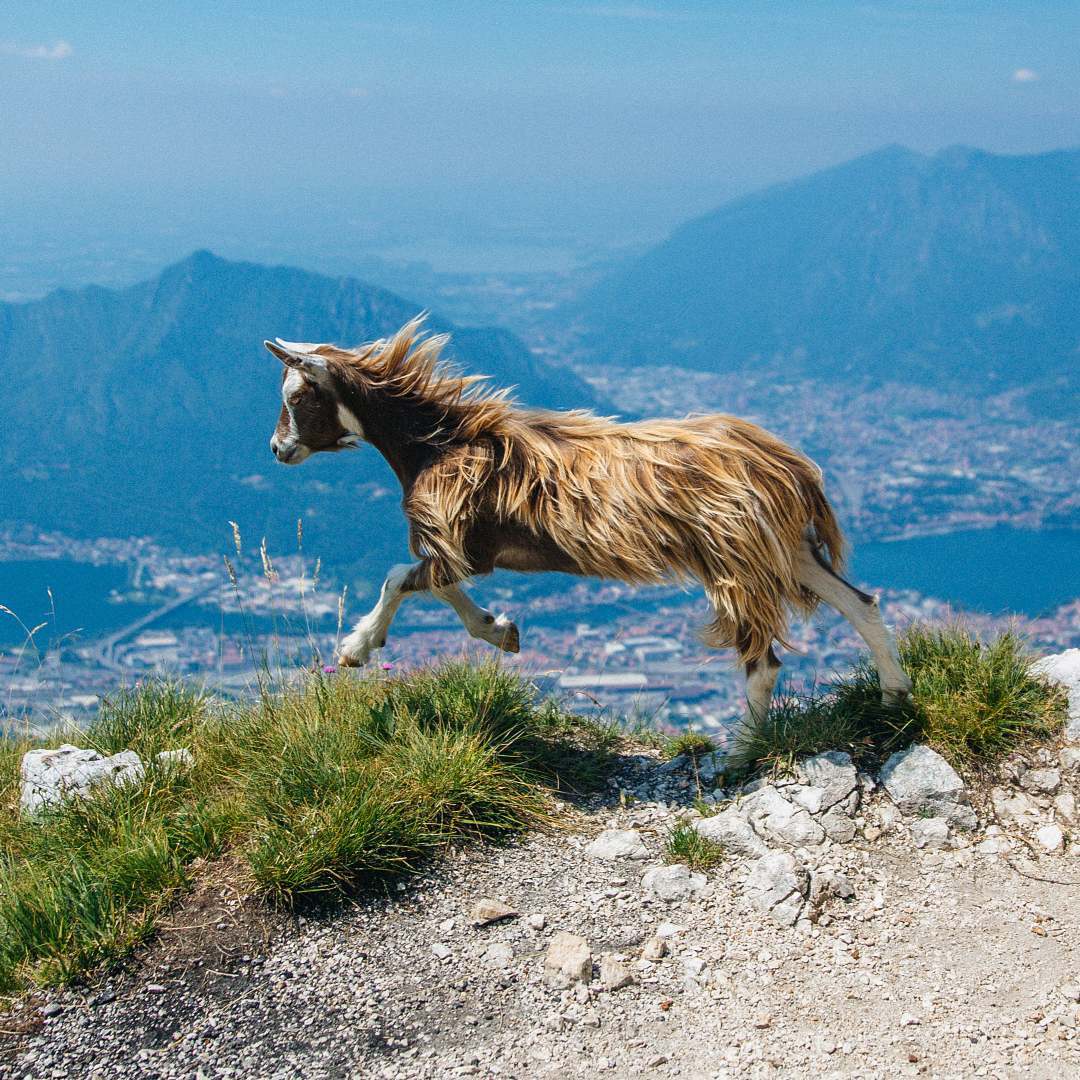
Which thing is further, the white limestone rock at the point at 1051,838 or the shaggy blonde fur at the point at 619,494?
the shaggy blonde fur at the point at 619,494

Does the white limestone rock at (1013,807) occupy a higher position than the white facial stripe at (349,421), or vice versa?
the white facial stripe at (349,421)

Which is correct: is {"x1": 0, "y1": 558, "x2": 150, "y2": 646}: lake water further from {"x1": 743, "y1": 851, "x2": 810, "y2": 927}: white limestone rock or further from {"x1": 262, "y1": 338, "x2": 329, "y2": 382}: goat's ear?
{"x1": 743, "y1": 851, "x2": 810, "y2": 927}: white limestone rock

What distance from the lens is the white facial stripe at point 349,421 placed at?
6.40m

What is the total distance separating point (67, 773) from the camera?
6.34 metres

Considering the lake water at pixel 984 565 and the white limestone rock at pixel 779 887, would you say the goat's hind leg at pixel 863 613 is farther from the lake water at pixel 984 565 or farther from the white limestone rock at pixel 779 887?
the lake water at pixel 984 565

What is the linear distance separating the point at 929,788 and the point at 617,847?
177cm

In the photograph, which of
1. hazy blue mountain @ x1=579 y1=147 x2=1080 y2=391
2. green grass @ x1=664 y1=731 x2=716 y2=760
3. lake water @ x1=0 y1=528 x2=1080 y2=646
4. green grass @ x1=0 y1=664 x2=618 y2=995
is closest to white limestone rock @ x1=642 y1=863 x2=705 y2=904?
green grass @ x1=0 y1=664 x2=618 y2=995

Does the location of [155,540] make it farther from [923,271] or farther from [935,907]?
[923,271]

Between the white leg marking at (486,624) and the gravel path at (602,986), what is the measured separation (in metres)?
1.37

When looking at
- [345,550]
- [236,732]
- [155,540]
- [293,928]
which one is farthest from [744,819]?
[155,540]

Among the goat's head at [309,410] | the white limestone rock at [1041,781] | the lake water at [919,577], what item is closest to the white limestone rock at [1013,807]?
the white limestone rock at [1041,781]

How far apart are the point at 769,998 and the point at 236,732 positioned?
11.4 ft

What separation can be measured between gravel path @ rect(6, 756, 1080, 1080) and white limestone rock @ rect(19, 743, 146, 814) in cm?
113

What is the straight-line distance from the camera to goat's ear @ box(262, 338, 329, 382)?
6168 mm
